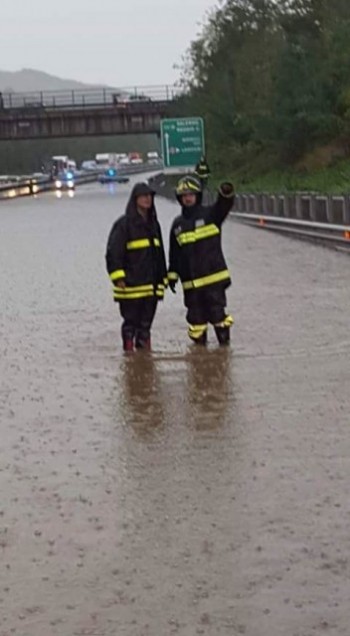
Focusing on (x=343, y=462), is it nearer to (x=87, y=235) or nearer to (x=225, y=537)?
(x=225, y=537)

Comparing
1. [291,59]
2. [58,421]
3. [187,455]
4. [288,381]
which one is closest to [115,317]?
[288,381]

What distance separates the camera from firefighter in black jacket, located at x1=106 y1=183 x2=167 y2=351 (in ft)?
47.5

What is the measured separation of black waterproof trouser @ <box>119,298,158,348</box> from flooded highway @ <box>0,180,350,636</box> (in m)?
0.26

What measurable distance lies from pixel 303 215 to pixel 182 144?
100 feet

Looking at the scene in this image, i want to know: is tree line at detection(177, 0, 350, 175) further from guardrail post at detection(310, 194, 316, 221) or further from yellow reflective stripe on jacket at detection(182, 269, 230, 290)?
yellow reflective stripe on jacket at detection(182, 269, 230, 290)

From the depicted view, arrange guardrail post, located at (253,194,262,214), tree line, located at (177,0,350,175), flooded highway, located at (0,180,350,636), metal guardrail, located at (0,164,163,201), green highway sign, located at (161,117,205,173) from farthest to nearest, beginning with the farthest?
metal guardrail, located at (0,164,163,201), green highway sign, located at (161,117,205,173), tree line, located at (177,0,350,175), guardrail post, located at (253,194,262,214), flooded highway, located at (0,180,350,636)

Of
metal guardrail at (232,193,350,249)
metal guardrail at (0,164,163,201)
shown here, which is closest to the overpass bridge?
metal guardrail at (0,164,163,201)

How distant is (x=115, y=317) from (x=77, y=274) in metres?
8.08

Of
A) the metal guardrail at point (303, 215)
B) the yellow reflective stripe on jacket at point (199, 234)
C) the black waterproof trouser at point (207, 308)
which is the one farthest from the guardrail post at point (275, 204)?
the yellow reflective stripe on jacket at point (199, 234)

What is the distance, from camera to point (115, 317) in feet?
60.4

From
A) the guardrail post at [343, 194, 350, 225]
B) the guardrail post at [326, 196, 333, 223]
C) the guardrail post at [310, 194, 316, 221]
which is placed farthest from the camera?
the guardrail post at [310, 194, 316, 221]

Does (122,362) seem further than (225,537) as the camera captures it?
Yes

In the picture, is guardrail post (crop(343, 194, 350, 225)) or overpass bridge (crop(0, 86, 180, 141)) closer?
guardrail post (crop(343, 194, 350, 225))

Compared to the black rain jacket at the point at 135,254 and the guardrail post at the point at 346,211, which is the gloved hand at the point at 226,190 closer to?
the black rain jacket at the point at 135,254
